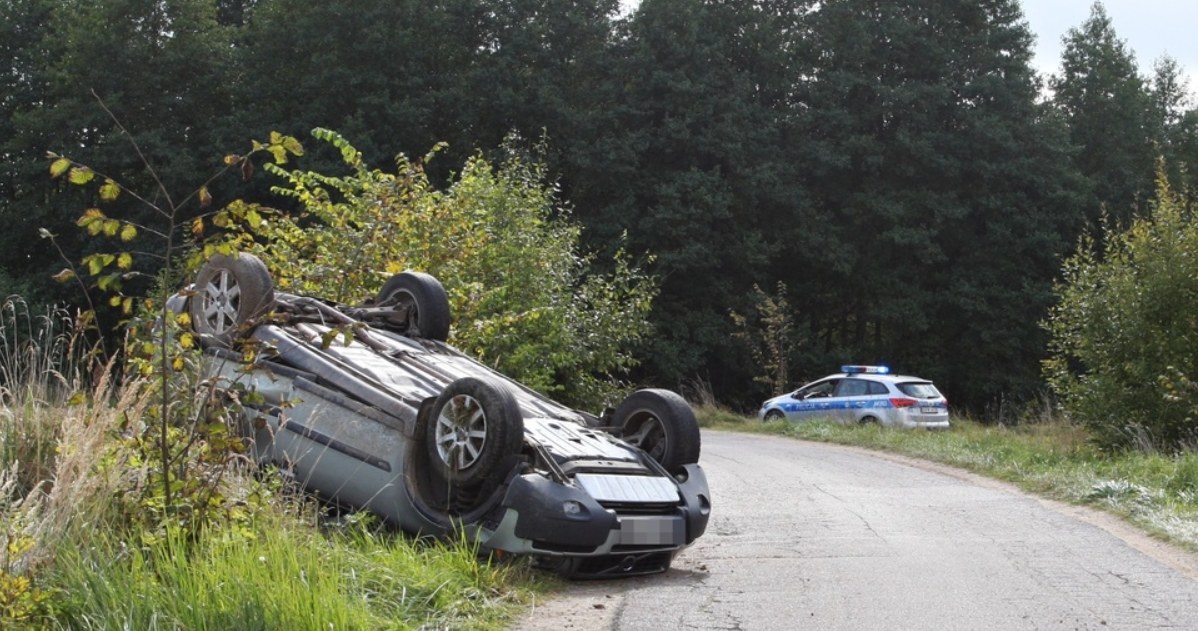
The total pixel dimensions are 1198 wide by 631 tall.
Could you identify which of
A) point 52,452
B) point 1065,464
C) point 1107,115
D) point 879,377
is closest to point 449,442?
point 52,452

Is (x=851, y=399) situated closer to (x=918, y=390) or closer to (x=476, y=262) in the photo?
(x=918, y=390)

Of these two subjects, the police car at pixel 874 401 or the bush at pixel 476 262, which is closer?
the bush at pixel 476 262

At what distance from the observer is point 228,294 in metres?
10.4

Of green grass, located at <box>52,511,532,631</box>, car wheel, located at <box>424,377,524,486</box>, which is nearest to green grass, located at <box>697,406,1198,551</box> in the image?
car wheel, located at <box>424,377,524,486</box>

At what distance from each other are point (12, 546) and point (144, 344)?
167 cm

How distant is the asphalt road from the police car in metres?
14.4

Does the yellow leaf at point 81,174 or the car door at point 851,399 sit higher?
the yellow leaf at point 81,174

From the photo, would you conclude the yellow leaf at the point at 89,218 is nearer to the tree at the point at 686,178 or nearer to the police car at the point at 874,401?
the police car at the point at 874,401

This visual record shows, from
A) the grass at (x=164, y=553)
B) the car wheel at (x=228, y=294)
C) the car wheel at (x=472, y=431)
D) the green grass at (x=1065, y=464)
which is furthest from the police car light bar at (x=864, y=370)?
the grass at (x=164, y=553)

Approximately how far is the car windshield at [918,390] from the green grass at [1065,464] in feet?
5.13

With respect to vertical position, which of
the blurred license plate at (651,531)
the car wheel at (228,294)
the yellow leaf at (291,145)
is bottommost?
the blurred license plate at (651,531)

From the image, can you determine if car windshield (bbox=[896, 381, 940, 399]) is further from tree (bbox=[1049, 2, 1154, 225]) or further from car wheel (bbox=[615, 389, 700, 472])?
tree (bbox=[1049, 2, 1154, 225])

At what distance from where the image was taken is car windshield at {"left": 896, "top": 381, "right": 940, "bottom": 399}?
28.7 metres

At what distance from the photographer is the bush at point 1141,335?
18312 millimetres
